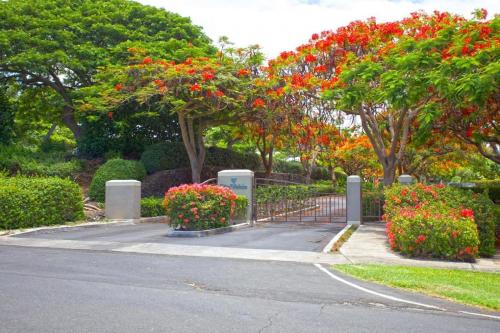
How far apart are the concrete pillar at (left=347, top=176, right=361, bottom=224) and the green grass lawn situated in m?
8.60

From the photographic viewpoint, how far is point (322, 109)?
21.4 m

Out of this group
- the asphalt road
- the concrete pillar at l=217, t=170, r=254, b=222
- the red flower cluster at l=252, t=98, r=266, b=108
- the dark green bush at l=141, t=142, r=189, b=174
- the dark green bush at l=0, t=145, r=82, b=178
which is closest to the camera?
the asphalt road

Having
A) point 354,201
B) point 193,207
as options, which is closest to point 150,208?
point 193,207

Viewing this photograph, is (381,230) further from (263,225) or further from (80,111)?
(80,111)

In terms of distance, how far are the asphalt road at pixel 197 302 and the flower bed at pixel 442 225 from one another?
357 centimetres

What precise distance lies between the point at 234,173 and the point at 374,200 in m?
5.85

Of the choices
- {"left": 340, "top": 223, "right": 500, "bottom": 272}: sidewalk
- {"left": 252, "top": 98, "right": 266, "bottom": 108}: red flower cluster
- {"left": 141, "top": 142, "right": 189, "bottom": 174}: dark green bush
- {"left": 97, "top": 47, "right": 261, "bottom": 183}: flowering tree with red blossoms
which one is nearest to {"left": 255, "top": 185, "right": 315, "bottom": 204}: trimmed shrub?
{"left": 252, "top": 98, "right": 266, "bottom": 108}: red flower cluster

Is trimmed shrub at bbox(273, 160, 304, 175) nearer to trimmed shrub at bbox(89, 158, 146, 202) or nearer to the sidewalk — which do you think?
trimmed shrub at bbox(89, 158, 146, 202)

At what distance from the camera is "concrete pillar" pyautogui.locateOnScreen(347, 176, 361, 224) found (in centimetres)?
1916

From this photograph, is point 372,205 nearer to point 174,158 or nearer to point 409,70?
point 409,70

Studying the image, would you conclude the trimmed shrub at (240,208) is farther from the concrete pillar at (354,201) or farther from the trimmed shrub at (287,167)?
the trimmed shrub at (287,167)

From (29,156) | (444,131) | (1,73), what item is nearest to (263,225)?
(444,131)

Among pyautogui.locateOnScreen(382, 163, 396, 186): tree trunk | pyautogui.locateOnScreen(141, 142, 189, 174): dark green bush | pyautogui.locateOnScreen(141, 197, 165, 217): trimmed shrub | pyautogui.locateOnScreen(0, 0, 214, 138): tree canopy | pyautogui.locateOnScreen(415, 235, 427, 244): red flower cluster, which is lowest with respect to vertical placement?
pyautogui.locateOnScreen(415, 235, 427, 244): red flower cluster

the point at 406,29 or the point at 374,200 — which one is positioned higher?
the point at 406,29
